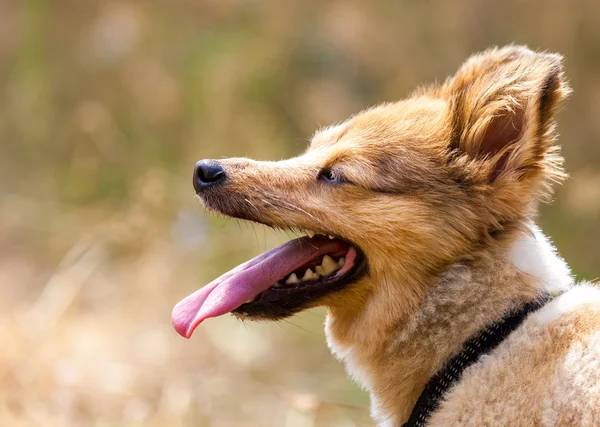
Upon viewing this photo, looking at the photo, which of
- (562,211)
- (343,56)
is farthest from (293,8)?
(562,211)

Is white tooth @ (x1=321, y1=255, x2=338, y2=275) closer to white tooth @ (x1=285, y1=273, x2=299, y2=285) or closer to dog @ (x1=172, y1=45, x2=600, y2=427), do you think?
dog @ (x1=172, y1=45, x2=600, y2=427)

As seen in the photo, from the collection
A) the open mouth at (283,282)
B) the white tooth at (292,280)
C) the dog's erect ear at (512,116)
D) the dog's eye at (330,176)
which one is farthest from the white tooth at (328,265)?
the dog's erect ear at (512,116)

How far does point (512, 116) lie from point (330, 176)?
0.74 metres

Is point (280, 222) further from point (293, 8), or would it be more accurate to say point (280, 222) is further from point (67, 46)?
point (67, 46)

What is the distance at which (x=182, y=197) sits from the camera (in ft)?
22.3

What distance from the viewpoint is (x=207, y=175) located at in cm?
299

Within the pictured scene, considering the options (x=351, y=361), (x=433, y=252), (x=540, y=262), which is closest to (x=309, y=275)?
(x=351, y=361)

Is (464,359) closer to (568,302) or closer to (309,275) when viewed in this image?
(568,302)

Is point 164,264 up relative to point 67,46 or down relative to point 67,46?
down

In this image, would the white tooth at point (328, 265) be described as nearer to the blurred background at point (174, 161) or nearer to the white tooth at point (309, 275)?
the white tooth at point (309, 275)

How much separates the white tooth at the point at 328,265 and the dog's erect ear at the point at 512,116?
650 millimetres

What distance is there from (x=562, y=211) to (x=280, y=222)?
366 centimetres

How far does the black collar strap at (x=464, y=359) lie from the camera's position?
8.36 feet

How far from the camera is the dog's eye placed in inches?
116
